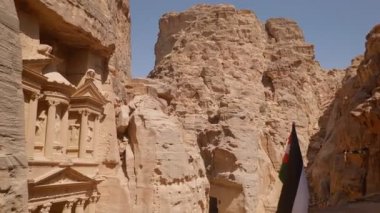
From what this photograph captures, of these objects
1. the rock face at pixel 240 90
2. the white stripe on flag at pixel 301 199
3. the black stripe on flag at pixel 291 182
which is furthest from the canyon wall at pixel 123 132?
the white stripe on flag at pixel 301 199

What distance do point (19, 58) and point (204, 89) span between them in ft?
81.7

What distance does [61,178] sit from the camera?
11.4 meters

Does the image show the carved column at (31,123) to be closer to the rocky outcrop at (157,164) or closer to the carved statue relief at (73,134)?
the carved statue relief at (73,134)

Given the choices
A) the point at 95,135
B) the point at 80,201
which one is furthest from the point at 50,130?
the point at 80,201

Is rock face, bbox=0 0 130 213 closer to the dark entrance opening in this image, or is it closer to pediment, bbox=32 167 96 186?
pediment, bbox=32 167 96 186

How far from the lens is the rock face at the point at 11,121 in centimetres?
550

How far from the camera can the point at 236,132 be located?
86.1 ft

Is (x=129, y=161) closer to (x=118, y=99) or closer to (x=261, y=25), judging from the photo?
(x=118, y=99)

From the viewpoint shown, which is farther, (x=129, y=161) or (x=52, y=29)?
(x=129, y=161)

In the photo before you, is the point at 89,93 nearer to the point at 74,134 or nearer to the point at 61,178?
the point at 74,134

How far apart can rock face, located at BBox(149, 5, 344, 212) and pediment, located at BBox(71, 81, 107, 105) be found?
38.8 feet

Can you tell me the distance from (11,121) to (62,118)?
6.33 m

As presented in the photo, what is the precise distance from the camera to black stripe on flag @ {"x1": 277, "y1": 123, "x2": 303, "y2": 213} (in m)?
6.35

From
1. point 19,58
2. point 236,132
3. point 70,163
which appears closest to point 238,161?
point 236,132
